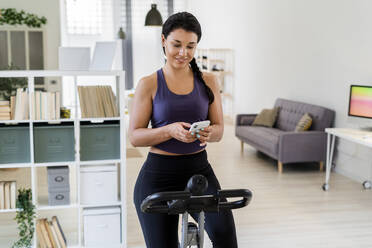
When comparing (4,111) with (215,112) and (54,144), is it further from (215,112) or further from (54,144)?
(215,112)

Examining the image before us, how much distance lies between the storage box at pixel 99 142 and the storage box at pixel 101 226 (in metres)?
0.41

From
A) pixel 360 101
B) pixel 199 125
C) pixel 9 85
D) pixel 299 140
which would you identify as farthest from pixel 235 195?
pixel 9 85

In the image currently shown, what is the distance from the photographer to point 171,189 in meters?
1.90

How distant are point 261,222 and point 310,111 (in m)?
2.79

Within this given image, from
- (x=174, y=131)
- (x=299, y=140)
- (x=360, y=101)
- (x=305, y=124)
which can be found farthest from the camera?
(x=305, y=124)

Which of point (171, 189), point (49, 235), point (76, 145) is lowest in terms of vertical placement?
point (49, 235)

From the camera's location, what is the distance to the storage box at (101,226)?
3568mm

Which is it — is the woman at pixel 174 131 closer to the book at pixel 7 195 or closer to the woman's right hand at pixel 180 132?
the woman's right hand at pixel 180 132

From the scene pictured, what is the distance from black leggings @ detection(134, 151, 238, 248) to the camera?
1825mm

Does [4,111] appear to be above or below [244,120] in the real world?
above

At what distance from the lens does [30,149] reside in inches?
133

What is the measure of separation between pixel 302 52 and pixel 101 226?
16.1 feet

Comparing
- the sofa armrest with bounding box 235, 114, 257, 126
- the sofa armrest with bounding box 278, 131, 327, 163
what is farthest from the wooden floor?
the sofa armrest with bounding box 235, 114, 257, 126

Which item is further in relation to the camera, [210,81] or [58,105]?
[58,105]
